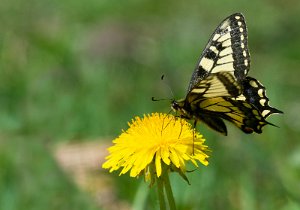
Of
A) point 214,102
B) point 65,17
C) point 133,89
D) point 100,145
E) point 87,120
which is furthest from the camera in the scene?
point 65,17

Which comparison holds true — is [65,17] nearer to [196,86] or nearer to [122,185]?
[122,185]

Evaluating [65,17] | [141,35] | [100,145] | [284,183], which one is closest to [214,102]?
[284,183]

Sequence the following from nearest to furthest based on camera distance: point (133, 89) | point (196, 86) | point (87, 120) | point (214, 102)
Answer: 1. point (196, 86)
2. point (214, 102)
3. point (87, 120)
4. point (133, 89)

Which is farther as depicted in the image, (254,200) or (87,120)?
(87,120)

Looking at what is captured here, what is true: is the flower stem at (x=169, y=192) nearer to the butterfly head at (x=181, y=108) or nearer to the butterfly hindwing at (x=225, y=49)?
the butterfly head at (x=181, y=108)

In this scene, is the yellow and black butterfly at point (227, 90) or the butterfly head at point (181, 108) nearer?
the yellow and black butterfly at point (227, 90)

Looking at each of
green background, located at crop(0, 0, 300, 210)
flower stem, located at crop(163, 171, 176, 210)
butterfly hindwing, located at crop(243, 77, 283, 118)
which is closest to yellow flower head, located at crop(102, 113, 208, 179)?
flower stem, located at crop(163, 171, 176, 210)

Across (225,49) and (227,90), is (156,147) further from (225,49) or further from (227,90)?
(225,49)

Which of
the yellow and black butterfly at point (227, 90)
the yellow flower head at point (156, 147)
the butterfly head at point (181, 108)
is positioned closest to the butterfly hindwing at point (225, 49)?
the yellow and black butterfly at point (227, 90)

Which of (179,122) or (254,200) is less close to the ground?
(179,122)
